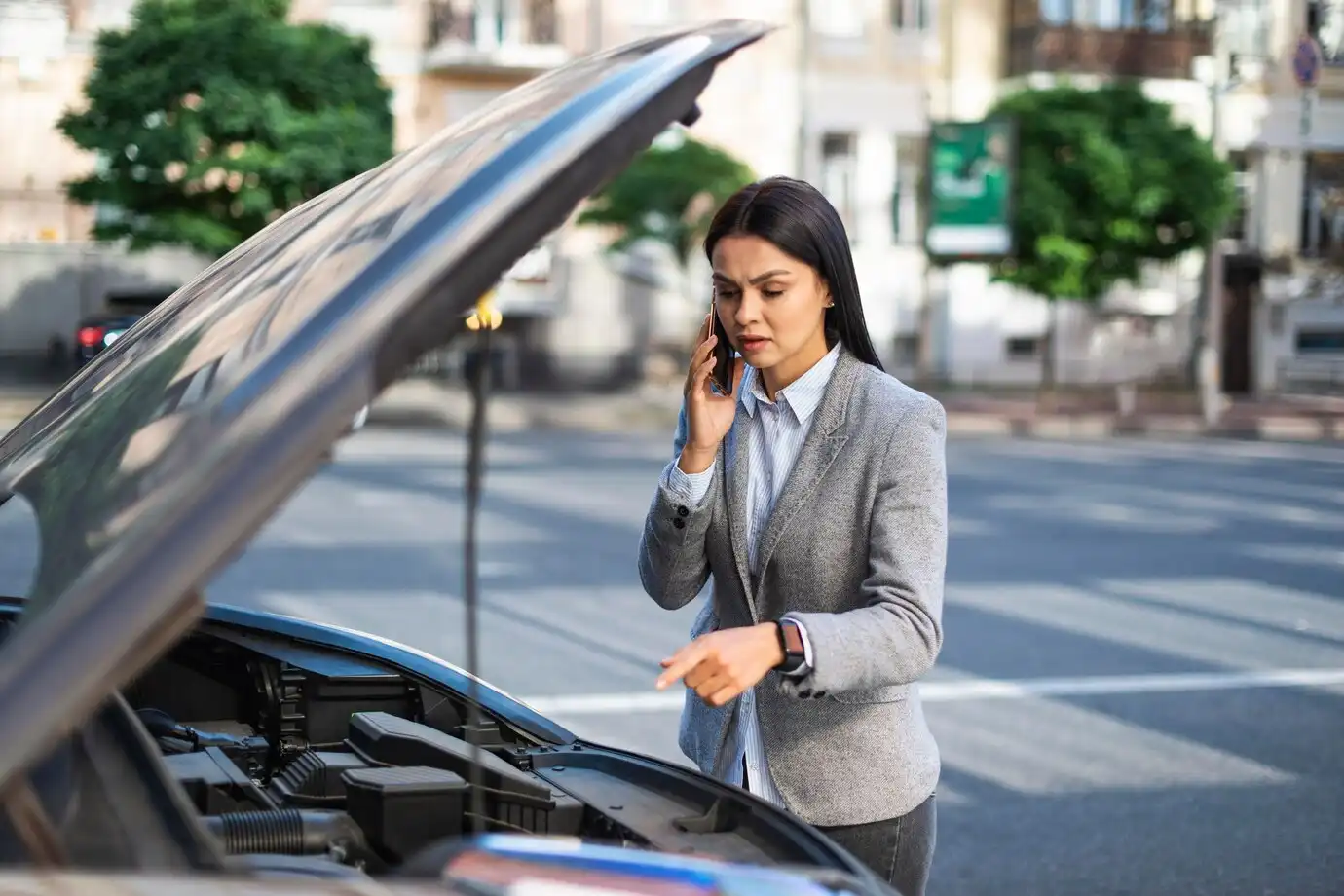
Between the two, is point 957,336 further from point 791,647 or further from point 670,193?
point 791,647

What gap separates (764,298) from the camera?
2.16m

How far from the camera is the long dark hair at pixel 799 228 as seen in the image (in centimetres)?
213

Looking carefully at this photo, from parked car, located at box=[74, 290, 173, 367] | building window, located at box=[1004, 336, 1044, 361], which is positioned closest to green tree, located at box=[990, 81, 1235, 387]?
building window, located at box=[1004, 336, 1044, 361]

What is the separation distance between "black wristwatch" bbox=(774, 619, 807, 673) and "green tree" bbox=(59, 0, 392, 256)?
21.3 meters

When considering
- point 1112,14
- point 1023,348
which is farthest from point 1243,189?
point 1023,348

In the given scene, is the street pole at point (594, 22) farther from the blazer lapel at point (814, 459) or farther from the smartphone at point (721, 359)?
the blazer lapel at point (814, 459)

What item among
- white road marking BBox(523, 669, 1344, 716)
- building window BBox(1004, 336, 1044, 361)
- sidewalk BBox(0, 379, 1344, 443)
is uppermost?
building window BBox(1004, 336, 1044, 361)

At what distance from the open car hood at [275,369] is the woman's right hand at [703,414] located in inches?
20.4

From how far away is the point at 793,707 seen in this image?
2242 mm

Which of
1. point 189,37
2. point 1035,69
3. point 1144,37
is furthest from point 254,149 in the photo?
point 1144,37

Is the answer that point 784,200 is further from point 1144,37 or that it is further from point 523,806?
point 1144,37

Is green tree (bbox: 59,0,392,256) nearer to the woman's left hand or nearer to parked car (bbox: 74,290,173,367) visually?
parked car (bbox: 74,290,173,367)

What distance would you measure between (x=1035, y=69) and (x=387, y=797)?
32.1 m

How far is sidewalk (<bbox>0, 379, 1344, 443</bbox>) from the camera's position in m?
22.1
